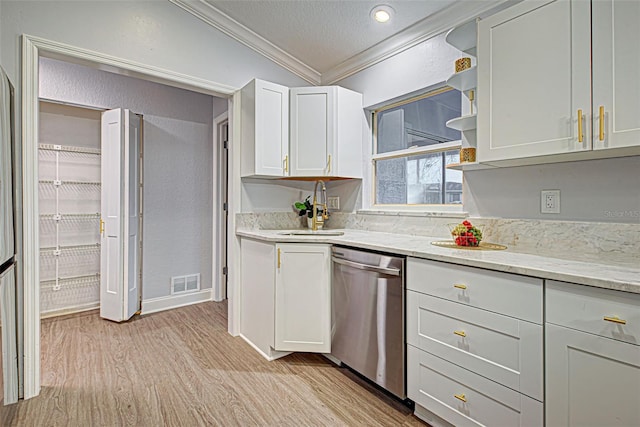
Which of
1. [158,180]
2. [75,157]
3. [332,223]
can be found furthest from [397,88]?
[75,157]

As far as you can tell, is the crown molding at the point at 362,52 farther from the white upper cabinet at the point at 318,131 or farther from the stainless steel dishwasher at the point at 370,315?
the stainless steel dishwasher at the point at 370,315

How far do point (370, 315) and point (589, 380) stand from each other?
3.49ft

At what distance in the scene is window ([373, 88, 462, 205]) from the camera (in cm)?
241

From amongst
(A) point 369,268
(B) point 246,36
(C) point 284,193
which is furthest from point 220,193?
(A) point 369,268

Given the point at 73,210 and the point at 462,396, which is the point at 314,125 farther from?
the point at 73,210

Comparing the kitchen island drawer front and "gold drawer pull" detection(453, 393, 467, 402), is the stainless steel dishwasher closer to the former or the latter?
the kitchen island drawer front

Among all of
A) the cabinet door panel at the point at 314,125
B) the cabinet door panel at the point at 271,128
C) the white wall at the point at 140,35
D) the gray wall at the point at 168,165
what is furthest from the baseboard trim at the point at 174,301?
the white wall at the point at 140,35

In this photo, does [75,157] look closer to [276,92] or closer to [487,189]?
[276,92]

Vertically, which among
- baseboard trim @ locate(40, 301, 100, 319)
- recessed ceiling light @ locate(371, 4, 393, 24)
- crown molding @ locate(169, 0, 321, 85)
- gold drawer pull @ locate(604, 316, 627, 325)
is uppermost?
crown molding @ locate(169, 0, 321, 85)

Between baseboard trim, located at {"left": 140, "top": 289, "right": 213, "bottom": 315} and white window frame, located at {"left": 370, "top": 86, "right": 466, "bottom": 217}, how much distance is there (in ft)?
7.32

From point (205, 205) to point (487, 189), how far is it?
3.06 meters

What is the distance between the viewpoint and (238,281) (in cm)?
292

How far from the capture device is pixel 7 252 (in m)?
1.76

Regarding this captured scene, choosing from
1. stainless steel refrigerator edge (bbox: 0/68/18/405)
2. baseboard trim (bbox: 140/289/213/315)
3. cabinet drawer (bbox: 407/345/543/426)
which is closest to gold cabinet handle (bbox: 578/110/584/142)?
cabinet drawer (bbox: 407/345/543/426)
